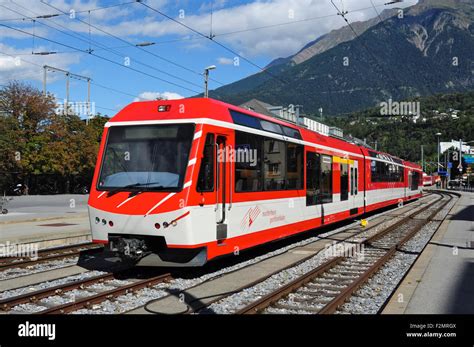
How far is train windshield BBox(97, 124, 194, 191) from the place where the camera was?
8.45 m

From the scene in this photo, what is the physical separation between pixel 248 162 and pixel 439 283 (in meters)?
4.18

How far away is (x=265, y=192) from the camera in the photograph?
10.8 meters

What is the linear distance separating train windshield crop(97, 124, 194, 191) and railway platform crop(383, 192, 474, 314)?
3978mm

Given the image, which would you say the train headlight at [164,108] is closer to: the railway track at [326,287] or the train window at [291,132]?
the railway track at [326,287]

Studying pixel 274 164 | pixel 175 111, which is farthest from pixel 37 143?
pixel 175 111

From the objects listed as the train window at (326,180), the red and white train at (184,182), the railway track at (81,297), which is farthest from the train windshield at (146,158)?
the train window at (326,180)

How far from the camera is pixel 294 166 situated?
12.7 metres

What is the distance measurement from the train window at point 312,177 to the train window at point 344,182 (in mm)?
3193

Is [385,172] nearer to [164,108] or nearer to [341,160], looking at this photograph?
[341,160]

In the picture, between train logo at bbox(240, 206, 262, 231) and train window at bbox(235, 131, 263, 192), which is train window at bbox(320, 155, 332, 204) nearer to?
train window at bbox(235, 131, 263, 192)

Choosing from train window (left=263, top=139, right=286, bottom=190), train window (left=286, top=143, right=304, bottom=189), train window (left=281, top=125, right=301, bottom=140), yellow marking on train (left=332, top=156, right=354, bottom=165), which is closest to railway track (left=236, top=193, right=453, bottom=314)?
train window (left=263, top=139, right=286, bottom=190)
